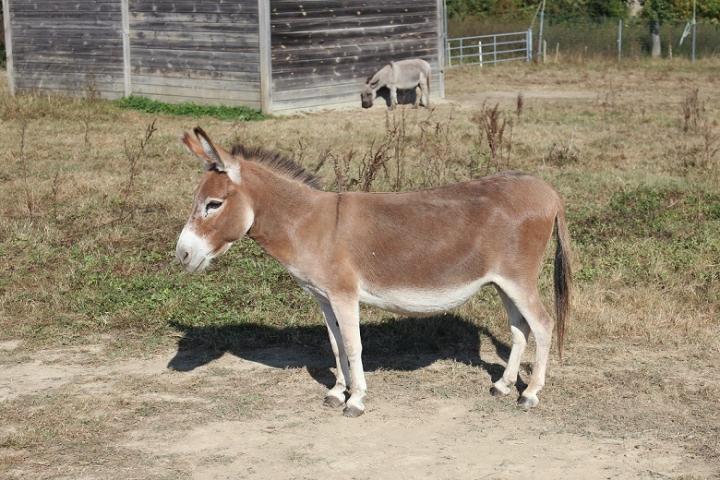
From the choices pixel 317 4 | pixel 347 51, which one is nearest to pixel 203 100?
pixel 317 4

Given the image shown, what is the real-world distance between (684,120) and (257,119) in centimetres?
729

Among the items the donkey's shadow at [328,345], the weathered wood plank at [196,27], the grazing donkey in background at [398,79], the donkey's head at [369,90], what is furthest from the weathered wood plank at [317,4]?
the donkey's shadow at [328,345]

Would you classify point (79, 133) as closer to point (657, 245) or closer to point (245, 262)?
point (245, 262)

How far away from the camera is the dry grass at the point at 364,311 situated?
640cm

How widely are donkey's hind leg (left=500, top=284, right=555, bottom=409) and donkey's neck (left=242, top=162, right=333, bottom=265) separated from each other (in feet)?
4.17

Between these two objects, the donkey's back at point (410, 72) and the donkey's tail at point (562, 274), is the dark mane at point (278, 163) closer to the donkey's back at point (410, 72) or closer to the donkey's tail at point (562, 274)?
the donkey's tail at point (562, 274)

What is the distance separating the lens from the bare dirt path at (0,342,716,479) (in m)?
5.38

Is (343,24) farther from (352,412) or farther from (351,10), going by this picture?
(352,412)

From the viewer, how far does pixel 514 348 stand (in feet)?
21.4

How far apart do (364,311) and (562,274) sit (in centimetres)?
201

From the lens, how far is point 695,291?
8352mm

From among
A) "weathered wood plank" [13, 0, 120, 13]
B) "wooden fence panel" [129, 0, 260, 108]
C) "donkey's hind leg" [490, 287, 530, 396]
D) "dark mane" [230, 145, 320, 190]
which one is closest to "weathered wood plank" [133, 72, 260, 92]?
"wooden fence panel" [129, 0, 260, 108]

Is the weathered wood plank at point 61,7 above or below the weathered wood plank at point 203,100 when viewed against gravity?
above

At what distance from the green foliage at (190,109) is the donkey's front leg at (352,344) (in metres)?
12.2
